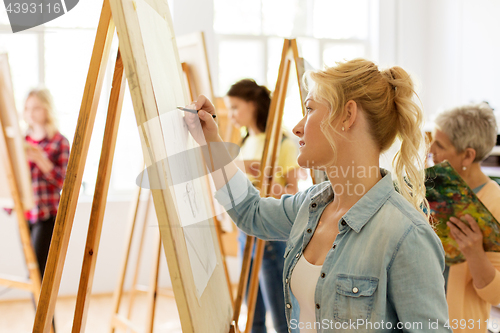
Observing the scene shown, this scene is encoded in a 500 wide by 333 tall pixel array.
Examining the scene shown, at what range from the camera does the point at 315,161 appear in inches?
39.5

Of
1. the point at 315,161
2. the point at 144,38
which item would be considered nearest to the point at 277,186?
the point at 315,161

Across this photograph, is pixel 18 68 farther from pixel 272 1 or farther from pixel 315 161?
pixel 315 161

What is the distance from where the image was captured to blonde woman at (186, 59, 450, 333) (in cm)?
84

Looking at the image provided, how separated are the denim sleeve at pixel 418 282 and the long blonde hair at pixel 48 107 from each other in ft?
7.43

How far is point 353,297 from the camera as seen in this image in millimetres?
874

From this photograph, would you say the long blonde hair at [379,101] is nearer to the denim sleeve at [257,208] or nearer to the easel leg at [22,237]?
the denim sleeve at [257,208]

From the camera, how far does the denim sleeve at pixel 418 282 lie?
0.80 meters

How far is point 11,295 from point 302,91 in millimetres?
3217

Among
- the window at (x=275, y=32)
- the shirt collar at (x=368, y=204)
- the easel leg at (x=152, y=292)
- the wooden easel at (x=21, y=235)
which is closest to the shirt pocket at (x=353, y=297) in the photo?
the shirt collar at (x=368, y=204)

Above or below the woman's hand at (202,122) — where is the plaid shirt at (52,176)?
below

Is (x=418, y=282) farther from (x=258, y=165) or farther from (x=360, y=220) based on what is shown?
(x=258, y=165)

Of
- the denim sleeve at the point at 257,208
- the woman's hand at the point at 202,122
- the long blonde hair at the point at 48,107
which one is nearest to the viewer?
the woman's hand at the point at 202,122

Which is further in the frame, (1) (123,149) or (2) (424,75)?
(2) (424,75)

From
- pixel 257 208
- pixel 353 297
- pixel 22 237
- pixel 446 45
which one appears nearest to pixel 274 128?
pixel 257 208
